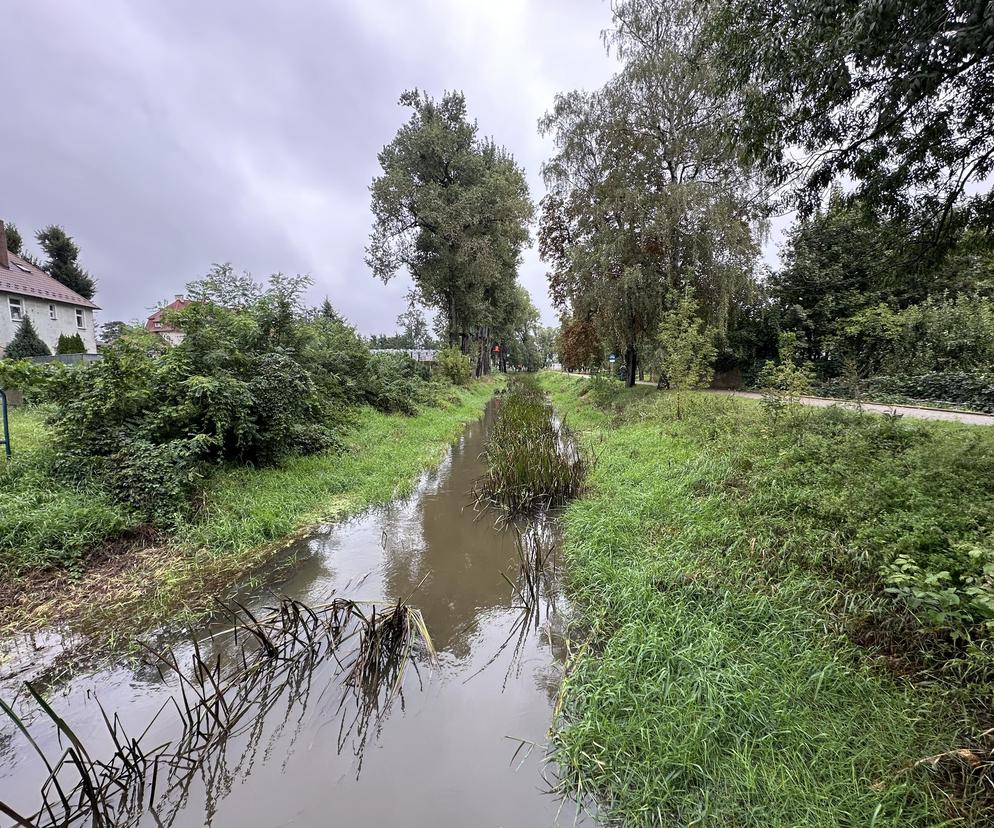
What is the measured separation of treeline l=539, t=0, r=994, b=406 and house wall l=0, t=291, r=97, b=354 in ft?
89.6

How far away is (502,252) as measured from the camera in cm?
2211

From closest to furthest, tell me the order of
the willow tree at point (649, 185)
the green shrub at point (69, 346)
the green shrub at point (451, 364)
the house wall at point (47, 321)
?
the willow tree at point (649, 185) < the house wall at point (47, 321) < the green shrub at point (69, 346) < the green shrub at point (451, 364)

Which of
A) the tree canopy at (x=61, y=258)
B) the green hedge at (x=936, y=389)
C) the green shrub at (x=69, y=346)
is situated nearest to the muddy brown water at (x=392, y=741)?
the green hedge at (x=936, y=389)

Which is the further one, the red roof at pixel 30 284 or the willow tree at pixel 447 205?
the red roof at pixel 30 284

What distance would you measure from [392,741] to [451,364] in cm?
2045

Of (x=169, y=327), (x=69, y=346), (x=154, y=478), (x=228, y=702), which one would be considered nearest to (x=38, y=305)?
(x=69, y=346)

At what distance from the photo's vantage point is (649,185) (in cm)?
1399

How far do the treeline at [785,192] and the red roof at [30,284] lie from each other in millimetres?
27435

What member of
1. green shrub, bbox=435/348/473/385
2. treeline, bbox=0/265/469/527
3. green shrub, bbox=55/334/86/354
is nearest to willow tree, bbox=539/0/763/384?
green shrub, bbox=435/348/473/385

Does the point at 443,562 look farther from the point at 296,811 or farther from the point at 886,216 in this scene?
the point at 886,216

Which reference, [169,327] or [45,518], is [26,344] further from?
[45,518]

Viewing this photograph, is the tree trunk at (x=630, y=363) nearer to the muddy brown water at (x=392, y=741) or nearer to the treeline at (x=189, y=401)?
the treeline at (x=189, y=401)

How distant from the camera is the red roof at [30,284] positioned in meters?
22.2

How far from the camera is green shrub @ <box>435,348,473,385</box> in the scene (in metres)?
22.4
